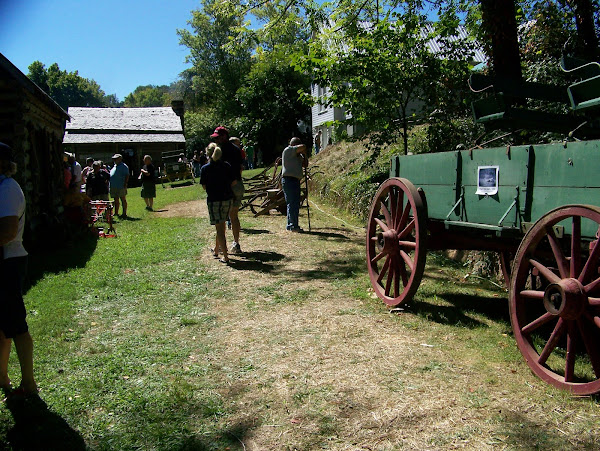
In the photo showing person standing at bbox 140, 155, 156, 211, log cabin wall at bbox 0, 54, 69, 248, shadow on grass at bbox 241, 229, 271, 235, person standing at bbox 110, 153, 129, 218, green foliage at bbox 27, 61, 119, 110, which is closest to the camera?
log cabin wall at bbox 0, 54, 69, 248

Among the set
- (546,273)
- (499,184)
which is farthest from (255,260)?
(546,273)

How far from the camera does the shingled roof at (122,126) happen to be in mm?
34219

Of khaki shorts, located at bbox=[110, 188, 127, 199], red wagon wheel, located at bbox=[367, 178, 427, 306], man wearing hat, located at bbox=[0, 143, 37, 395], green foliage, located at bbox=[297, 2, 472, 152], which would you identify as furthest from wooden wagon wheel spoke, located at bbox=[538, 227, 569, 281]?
khaki shorts, located at bbox=[110, 188, 127, 199]

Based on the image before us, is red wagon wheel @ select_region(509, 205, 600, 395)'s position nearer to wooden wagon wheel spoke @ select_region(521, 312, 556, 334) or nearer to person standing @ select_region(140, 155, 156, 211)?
wooden wagon wheel spoke @ select_region(521, 312, 556, 334)

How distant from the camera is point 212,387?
12.1 feet

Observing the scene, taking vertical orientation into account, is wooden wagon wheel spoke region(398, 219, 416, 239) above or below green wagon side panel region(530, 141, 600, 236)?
below

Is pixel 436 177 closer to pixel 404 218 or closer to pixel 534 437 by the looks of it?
pixel 404 218

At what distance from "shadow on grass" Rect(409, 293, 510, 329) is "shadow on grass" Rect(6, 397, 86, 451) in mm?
3208

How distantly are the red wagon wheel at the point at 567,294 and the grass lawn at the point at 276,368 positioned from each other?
0.20 meters

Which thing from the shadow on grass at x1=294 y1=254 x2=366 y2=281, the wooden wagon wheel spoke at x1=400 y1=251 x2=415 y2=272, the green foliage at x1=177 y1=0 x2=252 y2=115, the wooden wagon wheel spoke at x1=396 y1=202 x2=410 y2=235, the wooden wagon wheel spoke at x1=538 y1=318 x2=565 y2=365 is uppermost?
the green foliage at x1=177 y1=0 x2=252 y2=115

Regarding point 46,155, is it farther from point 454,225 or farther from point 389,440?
point 389,440

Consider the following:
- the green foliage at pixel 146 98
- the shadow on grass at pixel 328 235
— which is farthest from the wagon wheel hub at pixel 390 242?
the green foliage at pixel 146 98

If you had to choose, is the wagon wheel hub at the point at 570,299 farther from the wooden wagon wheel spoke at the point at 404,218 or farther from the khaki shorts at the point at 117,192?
the khaki shorts at the point at 117,192

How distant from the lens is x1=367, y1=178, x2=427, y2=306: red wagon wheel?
4.77m
